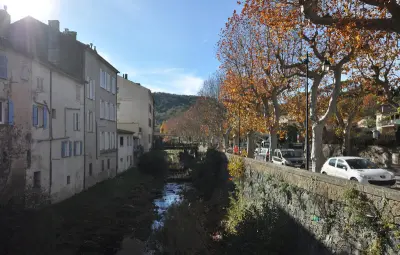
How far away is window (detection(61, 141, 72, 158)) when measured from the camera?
71.5ft

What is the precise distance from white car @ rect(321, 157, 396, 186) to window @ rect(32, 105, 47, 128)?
14.9 m

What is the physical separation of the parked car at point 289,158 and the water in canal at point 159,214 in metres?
7.98

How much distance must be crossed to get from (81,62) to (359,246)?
23.7m

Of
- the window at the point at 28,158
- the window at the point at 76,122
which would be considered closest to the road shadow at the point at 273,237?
the window at the point at 28,158

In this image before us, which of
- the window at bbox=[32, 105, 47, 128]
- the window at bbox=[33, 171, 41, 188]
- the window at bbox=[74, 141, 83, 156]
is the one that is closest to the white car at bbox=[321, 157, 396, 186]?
the window at bbox=[33, 171, 41, 188]

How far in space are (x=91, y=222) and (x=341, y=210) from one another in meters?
16.3

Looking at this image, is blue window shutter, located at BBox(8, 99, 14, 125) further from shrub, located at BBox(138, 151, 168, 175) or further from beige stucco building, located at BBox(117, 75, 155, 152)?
beige stucco building, located at BBox(117, 75, 155, 152)

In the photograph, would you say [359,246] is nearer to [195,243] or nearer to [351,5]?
[195,243]

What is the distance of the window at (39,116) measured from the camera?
1770 cm

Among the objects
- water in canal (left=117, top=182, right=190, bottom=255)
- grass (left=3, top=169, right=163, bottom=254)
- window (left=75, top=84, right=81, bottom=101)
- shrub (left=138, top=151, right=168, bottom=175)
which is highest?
window (left=75, top=84, right=81, bottom=101)

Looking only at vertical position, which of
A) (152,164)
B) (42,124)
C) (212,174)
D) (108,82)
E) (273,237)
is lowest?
(212,174)

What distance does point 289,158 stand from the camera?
26047 mm

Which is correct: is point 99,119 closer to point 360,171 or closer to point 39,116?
point 39,116

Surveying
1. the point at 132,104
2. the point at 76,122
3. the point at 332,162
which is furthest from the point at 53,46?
the point at 132,104
